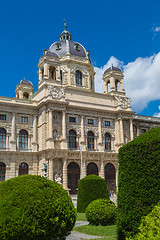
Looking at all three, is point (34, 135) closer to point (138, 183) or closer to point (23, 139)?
point (23, 139)

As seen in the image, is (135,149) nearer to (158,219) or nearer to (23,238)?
(158,219)

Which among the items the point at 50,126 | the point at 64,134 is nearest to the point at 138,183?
the point at 50,126

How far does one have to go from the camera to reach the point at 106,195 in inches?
730

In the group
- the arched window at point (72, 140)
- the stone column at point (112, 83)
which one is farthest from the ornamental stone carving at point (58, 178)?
the stone column at point (112, 83)

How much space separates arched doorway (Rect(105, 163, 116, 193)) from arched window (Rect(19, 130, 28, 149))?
43.5ft

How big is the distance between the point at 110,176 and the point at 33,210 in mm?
36161

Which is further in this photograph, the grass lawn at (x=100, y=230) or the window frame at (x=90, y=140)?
the window frame at (x=90, y=140)

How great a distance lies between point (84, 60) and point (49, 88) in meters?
13.4

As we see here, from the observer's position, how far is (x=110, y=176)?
4297 centimetres

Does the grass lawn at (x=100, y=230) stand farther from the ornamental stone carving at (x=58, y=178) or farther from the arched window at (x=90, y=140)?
the arched window at (x=90, y=140)

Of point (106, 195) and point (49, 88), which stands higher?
point (49, 88)

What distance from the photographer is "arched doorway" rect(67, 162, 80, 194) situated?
38.7 m

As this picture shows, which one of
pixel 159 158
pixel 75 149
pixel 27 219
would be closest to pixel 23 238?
pixel 27 219

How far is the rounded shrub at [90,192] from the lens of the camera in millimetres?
18312
